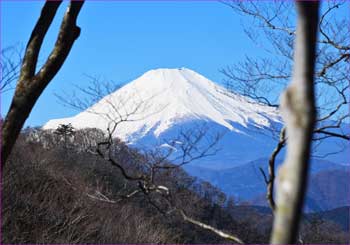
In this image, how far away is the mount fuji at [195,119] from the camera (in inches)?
202

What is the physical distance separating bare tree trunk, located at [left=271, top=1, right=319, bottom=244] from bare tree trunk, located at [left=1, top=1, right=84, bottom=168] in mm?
1875

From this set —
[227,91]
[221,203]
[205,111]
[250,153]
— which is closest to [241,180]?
[250,153]

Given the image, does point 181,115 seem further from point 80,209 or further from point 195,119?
point 195,119

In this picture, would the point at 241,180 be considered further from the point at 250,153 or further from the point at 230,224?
the point at 230,224

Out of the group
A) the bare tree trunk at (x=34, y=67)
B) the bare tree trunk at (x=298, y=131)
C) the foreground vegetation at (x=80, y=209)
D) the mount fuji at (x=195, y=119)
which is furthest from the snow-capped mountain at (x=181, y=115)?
the bare tree trunk at (x=298, y=131)

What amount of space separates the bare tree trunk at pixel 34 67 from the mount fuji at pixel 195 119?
1213 mm

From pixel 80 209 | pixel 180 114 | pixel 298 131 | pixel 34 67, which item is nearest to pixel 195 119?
pixel 80 209

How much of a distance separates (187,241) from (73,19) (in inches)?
906

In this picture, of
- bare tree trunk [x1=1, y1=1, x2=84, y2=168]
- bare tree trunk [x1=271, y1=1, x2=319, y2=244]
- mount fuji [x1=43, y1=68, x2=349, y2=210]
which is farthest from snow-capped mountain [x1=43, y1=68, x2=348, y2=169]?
bare tree trunk [x1=271, y1=1, x2=319, y2=244]

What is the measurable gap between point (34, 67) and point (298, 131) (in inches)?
83.3

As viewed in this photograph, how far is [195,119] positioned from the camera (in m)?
14.8

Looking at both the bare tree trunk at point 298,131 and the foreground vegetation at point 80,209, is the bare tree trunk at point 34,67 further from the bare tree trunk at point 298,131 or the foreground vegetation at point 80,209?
the foreground vegetation at point 80,209

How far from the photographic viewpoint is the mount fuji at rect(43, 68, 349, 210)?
5121 millimetres

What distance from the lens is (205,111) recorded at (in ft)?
359
